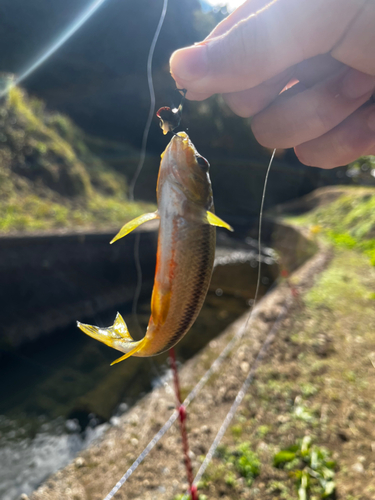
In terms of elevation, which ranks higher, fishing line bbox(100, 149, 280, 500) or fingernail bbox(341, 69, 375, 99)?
fingernail bbox(341, 69, 375, 99)

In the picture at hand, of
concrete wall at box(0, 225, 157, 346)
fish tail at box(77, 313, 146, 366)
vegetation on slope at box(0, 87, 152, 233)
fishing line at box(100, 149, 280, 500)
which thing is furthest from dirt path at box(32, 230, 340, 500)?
vegetation on slope at box(0, 87, 152, 233)

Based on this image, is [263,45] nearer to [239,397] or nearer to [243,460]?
[243,460]

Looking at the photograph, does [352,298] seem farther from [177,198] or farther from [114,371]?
[177,198]

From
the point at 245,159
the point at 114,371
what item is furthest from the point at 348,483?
the point at 245,159

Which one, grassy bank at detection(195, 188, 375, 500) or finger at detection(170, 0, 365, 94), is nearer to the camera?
finger at detection(170, 0, 365, 94)

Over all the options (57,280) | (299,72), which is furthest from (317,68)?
(57,280)

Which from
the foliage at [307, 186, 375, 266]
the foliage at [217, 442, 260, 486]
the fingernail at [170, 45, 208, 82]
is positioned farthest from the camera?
the foliage at [307, 186, 375, 266]

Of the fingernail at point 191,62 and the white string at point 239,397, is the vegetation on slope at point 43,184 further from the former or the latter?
the fingernail at point 191,62

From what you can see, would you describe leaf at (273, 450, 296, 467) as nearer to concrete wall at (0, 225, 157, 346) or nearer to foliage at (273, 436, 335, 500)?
foliage at (273, 436, 335, 500)

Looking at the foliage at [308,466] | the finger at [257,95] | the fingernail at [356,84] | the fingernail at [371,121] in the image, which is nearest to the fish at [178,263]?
the finger at [257,95]
